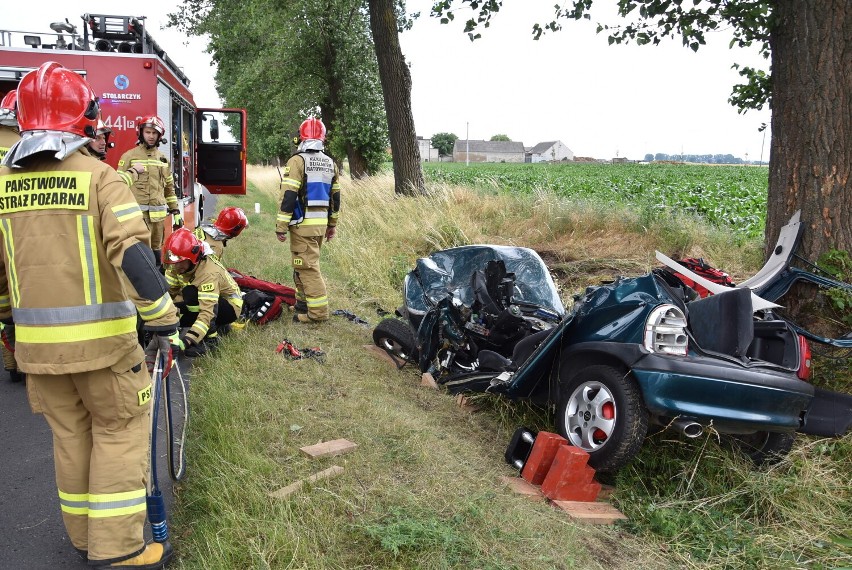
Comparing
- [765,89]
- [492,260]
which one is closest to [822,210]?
[765,89]

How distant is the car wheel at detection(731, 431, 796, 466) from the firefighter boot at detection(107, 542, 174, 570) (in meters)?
3.08

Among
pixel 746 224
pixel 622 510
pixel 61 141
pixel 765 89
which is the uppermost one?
pixel 765 89

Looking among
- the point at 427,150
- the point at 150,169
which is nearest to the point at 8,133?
the point at 150,169

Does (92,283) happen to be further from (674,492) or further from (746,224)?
(746,224)

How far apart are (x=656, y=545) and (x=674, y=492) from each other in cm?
49

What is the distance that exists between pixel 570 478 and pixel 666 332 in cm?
93

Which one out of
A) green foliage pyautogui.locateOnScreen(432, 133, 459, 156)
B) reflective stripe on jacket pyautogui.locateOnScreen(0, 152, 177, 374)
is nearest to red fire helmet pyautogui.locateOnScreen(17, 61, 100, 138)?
reflective stripe on jacket pyautogui.locateOnScreen(0, 152, 177, 374)

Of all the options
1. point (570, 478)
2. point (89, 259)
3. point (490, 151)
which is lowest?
point (570, 478)

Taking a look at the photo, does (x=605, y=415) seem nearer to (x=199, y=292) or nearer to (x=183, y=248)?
(x=199, y=292)

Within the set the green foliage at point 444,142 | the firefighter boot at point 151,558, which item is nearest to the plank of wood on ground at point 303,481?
the firefighter boot at point 151,558

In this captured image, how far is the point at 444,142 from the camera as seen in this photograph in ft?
352

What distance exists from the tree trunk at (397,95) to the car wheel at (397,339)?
6.66 m

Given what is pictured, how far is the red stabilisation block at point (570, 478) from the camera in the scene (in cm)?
368

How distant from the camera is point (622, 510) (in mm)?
3709
